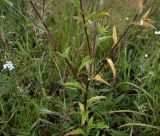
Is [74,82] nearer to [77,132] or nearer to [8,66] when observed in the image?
[77,132]

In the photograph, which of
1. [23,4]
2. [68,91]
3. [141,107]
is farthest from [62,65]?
[23,4]

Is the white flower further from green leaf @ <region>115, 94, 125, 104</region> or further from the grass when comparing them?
green leaf @ <region>115, 94, 125, 104</region>

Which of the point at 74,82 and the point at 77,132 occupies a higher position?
the point at 74,82

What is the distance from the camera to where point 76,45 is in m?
2.31

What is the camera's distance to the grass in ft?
5.97

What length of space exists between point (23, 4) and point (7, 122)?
1.18m

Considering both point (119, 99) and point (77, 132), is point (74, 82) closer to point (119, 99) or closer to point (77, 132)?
point (77, 132)

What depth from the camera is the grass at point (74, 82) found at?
182 centimetres

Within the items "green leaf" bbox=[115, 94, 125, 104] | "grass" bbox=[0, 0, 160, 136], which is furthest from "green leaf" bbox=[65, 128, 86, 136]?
"green leaf" bbox=[115, 94, 125, 104]

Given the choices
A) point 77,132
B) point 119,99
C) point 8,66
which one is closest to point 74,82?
point 77,132

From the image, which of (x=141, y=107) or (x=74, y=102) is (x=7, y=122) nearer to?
(x=74, y=102)

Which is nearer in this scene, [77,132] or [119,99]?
[77,132]

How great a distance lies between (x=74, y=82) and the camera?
1.60 m

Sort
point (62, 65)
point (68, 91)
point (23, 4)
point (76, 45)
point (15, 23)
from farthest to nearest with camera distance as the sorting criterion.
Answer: point (23, 4) < point (15, 23) < point (76, 45) < point (62, 65) < point (68, 91)
